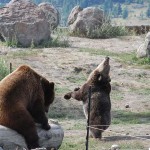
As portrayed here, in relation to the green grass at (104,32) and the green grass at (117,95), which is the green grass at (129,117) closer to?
the green grass at (117,95)

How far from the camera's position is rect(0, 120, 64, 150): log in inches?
429

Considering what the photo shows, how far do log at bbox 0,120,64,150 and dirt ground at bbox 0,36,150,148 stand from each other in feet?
11.0

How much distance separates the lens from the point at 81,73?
22.1 m

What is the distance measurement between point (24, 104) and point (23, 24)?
14.7 meters

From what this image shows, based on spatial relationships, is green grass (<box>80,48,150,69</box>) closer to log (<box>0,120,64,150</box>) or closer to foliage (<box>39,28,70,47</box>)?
foliage (<box>39,28,70,47</box>)

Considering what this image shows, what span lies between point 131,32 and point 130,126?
652 inches

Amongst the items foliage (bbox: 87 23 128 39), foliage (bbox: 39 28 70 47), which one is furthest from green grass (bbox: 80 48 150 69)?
foliage (bbox: 87 23 128 39)

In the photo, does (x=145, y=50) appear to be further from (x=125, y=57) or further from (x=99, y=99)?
(x=99, y=99)

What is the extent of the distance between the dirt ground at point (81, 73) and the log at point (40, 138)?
3350 millimetres

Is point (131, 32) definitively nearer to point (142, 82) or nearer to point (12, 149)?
point (142, 82)

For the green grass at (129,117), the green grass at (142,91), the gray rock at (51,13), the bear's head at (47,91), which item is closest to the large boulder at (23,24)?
the gray rock at (51,13)

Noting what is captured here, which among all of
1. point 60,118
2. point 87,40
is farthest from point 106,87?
point 87,40

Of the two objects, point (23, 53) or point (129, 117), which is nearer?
point (129, 117)

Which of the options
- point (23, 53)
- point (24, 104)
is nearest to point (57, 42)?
point (23, 53)
